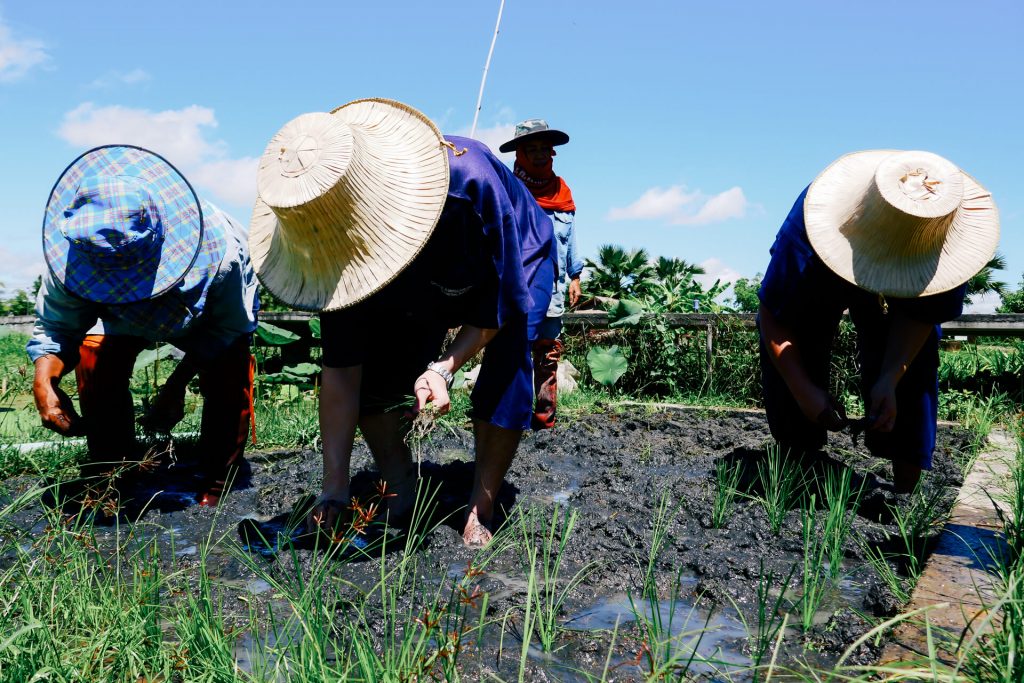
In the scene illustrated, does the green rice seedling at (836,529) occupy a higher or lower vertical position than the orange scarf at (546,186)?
lower

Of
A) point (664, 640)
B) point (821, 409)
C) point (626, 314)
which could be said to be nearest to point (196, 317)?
point (664, 640)

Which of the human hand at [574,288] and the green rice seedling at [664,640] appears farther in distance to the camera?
the human hand at [574,288]

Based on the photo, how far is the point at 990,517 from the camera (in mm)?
2711

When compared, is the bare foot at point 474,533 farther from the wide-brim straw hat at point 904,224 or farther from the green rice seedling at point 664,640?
the wide-brim straw hat at point 904,224

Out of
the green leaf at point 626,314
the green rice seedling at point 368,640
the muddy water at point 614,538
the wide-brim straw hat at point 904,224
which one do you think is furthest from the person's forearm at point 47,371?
the green leaf at point 626,314

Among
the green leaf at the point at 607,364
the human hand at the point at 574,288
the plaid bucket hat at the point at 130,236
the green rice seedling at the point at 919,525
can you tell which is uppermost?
the human hand at the point at 574,288

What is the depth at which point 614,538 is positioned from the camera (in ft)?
8.79

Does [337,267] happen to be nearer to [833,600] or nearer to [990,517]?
[833,600]

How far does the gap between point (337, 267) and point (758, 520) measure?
5.61 feet

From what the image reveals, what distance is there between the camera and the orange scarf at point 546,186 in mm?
5398

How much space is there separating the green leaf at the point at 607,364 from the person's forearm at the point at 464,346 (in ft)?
12.9

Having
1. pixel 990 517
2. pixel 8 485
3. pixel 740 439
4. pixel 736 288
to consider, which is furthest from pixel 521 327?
pixel 736 288

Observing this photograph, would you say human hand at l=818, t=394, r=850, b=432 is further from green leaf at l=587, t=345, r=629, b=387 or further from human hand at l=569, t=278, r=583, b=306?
green leaf at l=587, t=345, r=629, b=387

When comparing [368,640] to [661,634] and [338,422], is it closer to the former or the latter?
[661,634]
